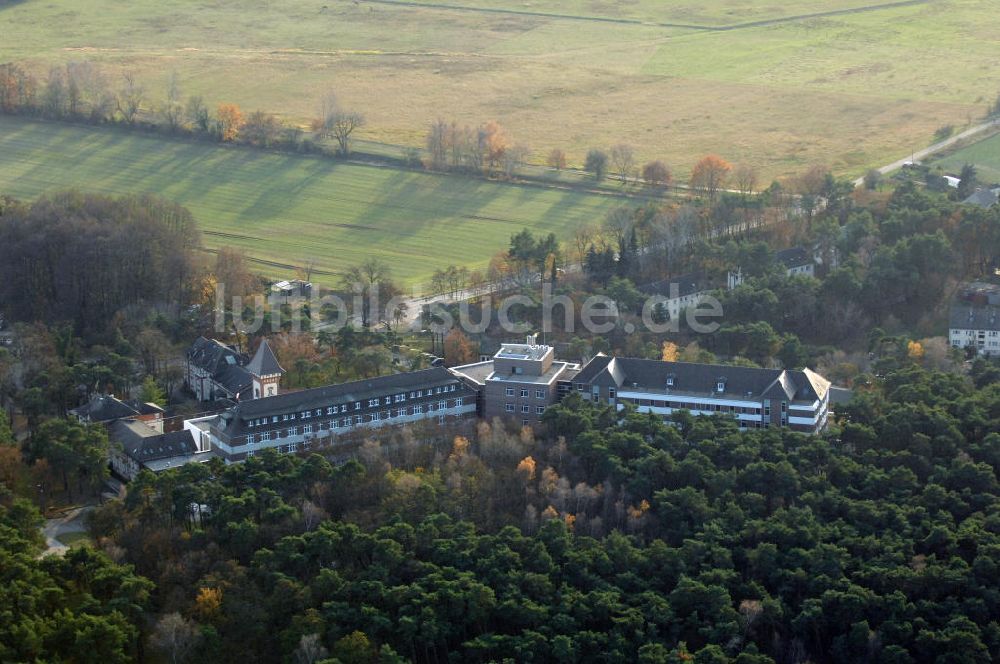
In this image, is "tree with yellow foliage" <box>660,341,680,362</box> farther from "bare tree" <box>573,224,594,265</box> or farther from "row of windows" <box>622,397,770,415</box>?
"bare tree" <box>573,224,594,265</box>

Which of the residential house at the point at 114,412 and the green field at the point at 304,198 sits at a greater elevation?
the green field at the point at 304,198

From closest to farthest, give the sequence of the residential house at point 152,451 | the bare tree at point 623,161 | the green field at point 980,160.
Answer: the residential house at point 152,451
the green field at point 980,160
the bare tree at point 623,161

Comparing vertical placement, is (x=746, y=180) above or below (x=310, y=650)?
above

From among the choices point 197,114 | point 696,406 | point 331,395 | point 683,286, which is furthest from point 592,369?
point 197,114

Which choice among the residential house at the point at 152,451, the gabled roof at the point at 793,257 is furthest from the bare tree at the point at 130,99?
the residential house at the point at 152,451

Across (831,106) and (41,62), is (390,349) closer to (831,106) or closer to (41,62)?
(831,106)

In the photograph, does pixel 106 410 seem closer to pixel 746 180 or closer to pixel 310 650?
pixel 310 650

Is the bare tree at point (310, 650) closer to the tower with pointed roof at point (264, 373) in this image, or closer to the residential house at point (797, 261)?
the tower with pointed roof at point (264, 373)
